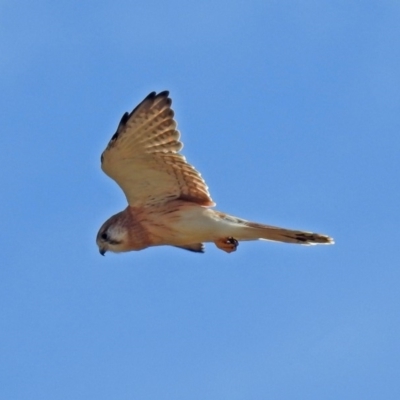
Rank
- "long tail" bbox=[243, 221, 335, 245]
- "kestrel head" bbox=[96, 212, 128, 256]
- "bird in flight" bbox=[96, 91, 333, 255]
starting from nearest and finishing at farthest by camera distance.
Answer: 1. "long tail" bbox=[243, 221, 335, 245]
2. "bird in flight" bbox=[96, 91, 333, 255]
3. "kestrel head" bbox=[96, 212, 128, 256]

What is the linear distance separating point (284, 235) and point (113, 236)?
5.65 ft

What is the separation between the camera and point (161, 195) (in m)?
14.2

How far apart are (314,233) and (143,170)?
1748mm

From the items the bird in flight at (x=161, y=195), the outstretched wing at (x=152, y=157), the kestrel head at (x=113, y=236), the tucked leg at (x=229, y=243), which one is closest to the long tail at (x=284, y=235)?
the bird in flight at (x=161, y=195)

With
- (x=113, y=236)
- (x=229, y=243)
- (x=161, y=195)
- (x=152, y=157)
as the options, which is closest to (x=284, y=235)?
(x=229, y=243)

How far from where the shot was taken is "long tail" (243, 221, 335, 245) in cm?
1366

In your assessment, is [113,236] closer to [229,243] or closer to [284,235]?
[229,243]

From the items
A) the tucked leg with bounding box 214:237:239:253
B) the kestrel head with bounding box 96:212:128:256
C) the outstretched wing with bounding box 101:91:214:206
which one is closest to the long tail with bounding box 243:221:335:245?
the tucked leg with bounding box 214:237:239:253

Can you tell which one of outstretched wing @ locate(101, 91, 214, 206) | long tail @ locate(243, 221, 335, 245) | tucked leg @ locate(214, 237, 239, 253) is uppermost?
outstretched wing @ locate(101, 91, 214, 206)

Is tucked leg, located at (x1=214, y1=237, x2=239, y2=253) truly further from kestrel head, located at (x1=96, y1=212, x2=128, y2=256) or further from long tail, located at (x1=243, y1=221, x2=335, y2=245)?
kestrel head, located at (x1=96, y1=212, x2=128, y2=256)

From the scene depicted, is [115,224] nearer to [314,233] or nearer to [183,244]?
[183,244]

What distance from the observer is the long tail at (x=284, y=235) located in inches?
538

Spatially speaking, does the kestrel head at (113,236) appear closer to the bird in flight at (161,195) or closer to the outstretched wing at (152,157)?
the bird in flight at (161,195)

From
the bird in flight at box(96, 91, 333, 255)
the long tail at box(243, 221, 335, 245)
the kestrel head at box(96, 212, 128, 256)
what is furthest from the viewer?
the kestrel head at box(96, 212, 128, 256)
